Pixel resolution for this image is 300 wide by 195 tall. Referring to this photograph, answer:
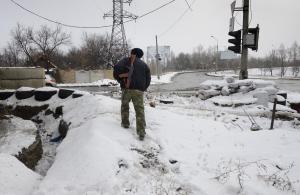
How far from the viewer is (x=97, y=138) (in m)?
5.89

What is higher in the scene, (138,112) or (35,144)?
→ (138,112)

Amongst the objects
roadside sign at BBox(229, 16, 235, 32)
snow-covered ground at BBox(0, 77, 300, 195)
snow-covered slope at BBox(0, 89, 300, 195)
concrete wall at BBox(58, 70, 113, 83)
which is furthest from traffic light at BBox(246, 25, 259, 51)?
concrete wall at BBox(58, 70, 113, 83)

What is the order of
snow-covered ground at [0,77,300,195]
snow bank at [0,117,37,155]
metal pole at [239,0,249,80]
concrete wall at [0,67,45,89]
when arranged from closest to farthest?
snow-covered ground at [0,77,300,195] < snow bank at [0,117,37,155] < metal pole at [239,0,249,80] < concrete wall at [0,67,45,89]

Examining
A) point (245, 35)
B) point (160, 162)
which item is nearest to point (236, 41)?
point (245, 35)

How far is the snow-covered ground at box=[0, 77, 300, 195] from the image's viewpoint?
473 cm

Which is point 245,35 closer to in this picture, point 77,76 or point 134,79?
point 134,79

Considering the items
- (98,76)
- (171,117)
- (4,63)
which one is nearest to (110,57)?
(98,76)

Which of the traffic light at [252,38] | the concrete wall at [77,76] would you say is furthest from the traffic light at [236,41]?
the concrete wall at [77,76]

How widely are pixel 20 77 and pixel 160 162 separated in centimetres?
1027

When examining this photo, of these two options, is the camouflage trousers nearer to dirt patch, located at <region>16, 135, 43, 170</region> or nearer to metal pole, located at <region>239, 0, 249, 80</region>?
dirt patch, located at <region>16, 135, 43, 170</region>

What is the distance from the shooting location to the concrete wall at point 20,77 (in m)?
14.0

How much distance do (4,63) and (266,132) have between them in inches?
2444

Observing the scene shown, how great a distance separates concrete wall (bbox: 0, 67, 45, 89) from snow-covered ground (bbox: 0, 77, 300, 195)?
6359mm

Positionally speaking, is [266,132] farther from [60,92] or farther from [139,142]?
[60,92]
